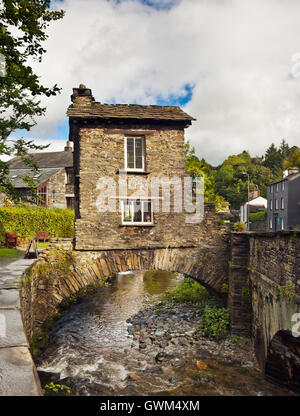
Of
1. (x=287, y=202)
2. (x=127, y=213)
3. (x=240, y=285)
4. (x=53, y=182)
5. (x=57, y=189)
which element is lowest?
(x=240, y=285)

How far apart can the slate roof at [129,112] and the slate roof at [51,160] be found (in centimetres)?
2393

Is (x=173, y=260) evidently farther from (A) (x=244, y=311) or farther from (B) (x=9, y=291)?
(B) (x=9, y=291)

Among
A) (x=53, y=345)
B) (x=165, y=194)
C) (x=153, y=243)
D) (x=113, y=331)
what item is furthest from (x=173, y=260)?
(x=53, y=345)

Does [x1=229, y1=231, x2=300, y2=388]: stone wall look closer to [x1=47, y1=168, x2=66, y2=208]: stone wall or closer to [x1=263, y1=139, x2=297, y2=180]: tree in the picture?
[x1=47, y1=168, x2=66, y2=208]: stone wall

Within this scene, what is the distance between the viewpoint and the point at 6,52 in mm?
9039

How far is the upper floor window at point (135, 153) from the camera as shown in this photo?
1354 centimetres

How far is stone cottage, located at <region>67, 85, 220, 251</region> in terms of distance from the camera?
13.0m

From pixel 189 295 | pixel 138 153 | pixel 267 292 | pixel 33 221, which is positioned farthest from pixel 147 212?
pixel 33 221

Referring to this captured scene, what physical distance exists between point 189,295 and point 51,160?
2808 cm

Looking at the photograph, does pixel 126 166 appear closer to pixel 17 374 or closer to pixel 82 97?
pixel 82 97

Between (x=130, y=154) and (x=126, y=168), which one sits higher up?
(x=130, y=154)

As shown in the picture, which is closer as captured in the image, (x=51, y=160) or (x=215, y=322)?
(x=215, y=322)

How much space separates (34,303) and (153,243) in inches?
212

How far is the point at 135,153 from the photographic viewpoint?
13.6 meters
